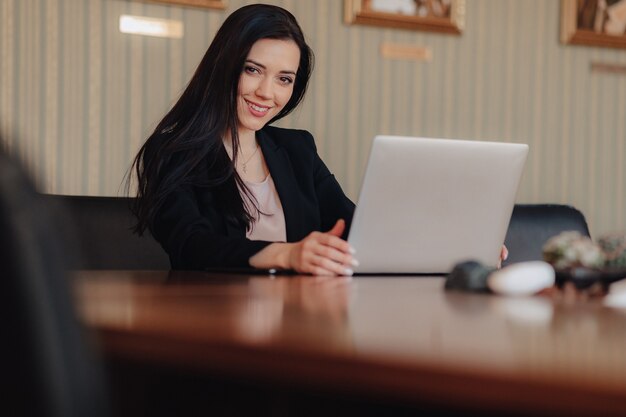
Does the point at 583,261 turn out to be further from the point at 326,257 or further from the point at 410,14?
the point at 410,14

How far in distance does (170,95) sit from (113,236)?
0.96 m

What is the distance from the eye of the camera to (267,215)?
9.82 feet

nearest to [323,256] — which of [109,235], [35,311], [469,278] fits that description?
[469,278]

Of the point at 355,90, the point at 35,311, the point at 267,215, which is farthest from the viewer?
the point at 355,90

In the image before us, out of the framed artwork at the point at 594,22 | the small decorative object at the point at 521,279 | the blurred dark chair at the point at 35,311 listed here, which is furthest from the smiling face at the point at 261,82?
the blurred dark chair at the point at 35,311

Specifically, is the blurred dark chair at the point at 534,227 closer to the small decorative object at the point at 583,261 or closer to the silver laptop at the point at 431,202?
the silver laptop at the point at 431,202

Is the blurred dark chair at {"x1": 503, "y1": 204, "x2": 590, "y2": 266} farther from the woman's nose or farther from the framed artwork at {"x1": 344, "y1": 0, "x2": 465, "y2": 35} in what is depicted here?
the woman's nose

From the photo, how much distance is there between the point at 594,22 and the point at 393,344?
433 cm

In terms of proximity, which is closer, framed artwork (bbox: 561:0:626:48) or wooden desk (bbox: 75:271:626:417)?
wooden desk (bbox: 75:271:626:417)

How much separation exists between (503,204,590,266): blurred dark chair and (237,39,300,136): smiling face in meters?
1.28

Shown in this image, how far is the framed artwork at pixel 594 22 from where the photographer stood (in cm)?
473

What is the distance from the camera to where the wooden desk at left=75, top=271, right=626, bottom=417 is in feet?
2.15

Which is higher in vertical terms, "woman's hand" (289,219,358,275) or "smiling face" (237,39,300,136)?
"smiling face" (237,39,300,136)

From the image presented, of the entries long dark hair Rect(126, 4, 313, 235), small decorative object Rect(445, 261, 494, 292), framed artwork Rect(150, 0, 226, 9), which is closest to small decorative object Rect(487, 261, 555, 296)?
small decorative object Rect(445, 261, 494, 292)
